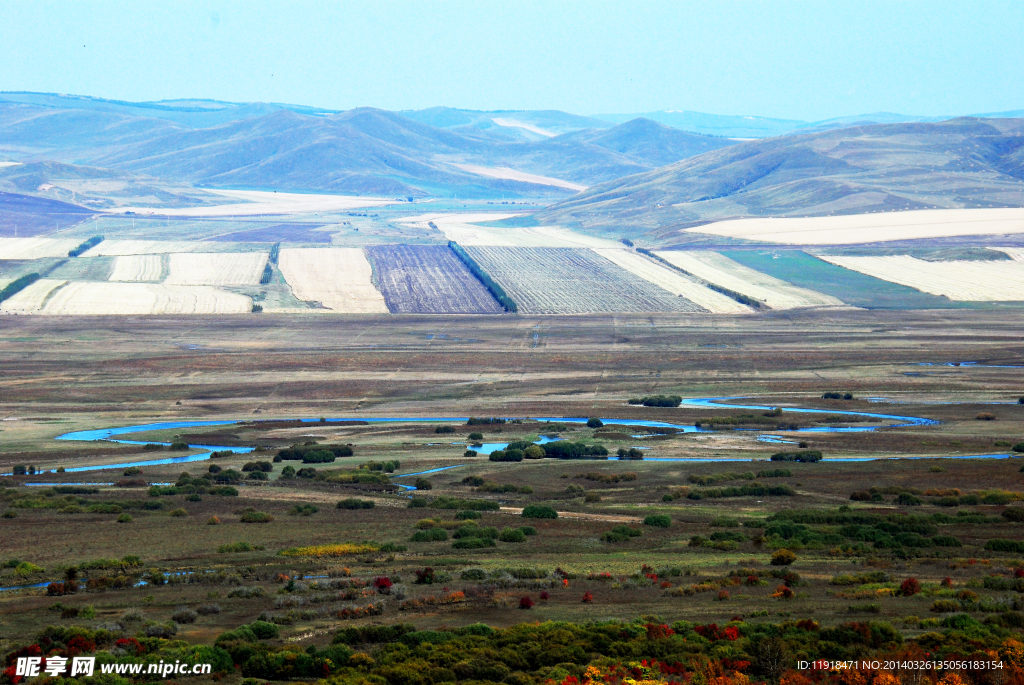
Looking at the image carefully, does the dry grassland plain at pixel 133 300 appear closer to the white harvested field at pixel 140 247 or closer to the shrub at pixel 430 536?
the white harvested field at pixel 140 247

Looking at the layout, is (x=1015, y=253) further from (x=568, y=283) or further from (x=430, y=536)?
(x=430, y=536)

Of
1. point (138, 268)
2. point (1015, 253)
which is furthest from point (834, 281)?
A: point (138, 268)

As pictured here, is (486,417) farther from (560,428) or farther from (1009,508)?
(1009,508)

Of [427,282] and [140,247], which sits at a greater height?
[140,247]

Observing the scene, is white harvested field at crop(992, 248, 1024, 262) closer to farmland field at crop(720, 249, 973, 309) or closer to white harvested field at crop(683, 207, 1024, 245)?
white harvested field at crop(683, 207, 1024, 245)

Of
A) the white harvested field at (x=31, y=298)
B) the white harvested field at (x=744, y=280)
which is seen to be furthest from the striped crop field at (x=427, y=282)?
the white harvested field at (x=31, y=298)

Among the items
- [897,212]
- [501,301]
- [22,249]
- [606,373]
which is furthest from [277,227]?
[606,373]

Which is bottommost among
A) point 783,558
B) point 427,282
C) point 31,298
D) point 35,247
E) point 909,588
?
point 783,558
